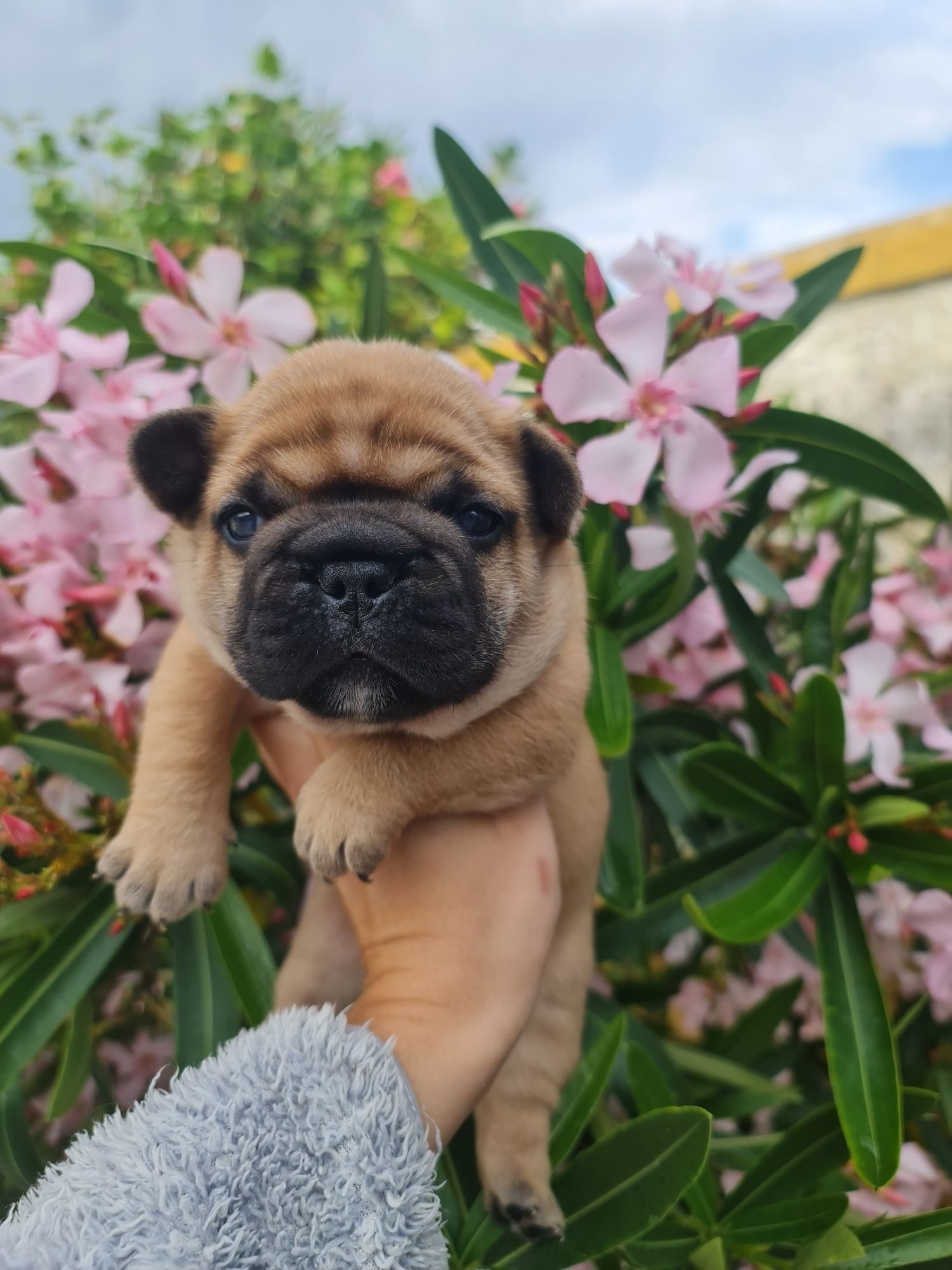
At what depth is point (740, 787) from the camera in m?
1.62

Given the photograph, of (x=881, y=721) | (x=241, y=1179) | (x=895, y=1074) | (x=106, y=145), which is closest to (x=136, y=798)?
(x=241, y=1179)

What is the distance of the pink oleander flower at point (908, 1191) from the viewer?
181 cm

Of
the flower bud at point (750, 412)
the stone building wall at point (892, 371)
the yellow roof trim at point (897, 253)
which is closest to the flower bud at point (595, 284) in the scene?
the flower bud at point (750, 412)

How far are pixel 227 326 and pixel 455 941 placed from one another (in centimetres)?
123

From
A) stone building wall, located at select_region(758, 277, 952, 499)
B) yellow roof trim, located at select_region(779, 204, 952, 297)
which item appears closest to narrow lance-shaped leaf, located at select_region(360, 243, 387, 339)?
stone building wall, located at select_region(758, 277, 952, 499)

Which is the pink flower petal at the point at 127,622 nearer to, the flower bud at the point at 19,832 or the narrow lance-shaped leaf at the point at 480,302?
the flower bud at the point at 19,832

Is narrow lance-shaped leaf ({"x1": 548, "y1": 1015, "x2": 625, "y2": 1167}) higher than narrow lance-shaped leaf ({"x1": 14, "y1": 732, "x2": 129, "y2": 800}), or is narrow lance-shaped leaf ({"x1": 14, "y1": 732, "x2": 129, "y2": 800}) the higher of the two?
narrow lance-shaped leaf ({"x1": 14, "y1": 732, "x2": 129, "y2": 800})

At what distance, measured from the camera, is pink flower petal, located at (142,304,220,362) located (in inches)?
62.7

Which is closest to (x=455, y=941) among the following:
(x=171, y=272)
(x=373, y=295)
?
(x=171, y=272)

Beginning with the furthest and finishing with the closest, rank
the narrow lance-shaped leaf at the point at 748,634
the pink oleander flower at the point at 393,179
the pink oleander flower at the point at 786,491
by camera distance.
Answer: the pink oleander flower at the point at 393,179 → the pink oleander flower at the point at 786,491 → the narrow lance-shaped leaf at the point at 748,634

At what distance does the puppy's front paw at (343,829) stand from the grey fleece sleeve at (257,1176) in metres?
0.21

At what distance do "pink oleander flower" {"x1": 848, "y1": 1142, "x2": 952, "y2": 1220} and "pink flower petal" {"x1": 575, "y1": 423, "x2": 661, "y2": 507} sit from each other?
1.49 m

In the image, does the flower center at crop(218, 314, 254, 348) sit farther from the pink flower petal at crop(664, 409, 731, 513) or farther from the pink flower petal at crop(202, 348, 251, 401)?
the pink flower petal at crop(664, 409, 731, 513)

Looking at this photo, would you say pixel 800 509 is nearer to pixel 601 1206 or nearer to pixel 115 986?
pixel 601 1206
